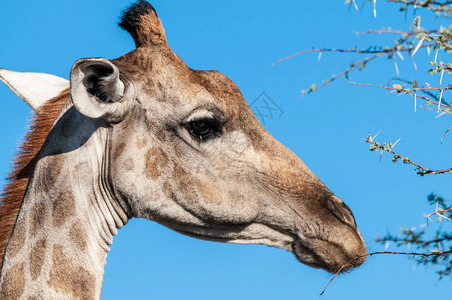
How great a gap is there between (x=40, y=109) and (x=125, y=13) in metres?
1.29

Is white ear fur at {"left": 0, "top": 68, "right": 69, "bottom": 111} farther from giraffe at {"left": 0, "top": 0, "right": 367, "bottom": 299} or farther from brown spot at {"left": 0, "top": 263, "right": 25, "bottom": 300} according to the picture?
brown spot at {"left": 0, "top": 263, "right": 25, "bottom": 300}

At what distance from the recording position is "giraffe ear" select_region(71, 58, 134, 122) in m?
4.40

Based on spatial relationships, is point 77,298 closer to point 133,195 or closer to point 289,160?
point 133,195

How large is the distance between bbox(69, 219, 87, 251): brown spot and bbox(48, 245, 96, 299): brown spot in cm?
11

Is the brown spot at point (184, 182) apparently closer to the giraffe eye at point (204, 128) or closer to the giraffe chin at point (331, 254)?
the giraffe eye at point (204, 128)

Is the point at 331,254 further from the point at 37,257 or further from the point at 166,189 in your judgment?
the point at 37,257

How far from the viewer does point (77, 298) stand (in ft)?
14.3

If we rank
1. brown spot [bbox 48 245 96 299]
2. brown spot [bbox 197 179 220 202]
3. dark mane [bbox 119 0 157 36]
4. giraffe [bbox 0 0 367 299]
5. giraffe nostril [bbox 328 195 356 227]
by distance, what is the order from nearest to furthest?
brown spot [bbox 48 245 96 299] → giraffe [bbox 0 0 367 299] → brown spot [bbox 197 179 220 202] → giraffe nostril [bbox 328 195 356 227] → dark mane [bbox 119 0 157 36]

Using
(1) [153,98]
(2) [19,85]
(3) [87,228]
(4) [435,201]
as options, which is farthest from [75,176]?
(4) [435,201]

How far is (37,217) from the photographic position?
4.54 m

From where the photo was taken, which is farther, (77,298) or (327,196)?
(327,196)

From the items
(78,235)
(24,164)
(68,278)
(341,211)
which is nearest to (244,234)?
(341,211)

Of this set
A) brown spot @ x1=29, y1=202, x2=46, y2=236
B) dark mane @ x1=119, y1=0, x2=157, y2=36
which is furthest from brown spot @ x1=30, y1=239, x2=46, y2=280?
dark mane @ x1=119, y1=0, x2=157, y2=36

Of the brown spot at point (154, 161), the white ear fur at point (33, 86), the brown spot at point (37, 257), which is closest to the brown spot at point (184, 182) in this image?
the brown spot at point (154, 161)
